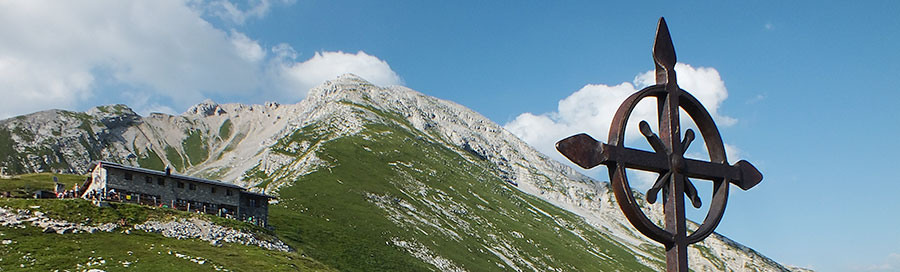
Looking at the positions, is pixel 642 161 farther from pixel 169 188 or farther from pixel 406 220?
pixel 406 220

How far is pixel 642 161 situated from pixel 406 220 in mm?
114099

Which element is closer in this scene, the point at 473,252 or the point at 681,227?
the point at 681,227

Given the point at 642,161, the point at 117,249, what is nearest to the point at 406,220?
the point at 117,249

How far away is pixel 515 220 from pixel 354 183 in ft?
171

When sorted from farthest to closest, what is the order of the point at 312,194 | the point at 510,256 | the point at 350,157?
the point at 350,157 → the point at 510,256 → the point at 312,194

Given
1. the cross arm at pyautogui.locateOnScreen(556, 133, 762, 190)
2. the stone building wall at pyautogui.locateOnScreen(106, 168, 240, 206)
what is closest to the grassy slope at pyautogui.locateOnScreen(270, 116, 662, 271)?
the stone building wall at pyautogui.locateOnScreen(106, 168, 240, 206)

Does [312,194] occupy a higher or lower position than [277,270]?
higher

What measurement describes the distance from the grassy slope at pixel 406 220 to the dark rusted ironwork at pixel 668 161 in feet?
237

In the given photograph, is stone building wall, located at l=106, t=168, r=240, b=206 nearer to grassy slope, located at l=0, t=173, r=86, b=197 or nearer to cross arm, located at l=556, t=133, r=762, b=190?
grassy slope, located at l=0, t=173, r=86, b=197

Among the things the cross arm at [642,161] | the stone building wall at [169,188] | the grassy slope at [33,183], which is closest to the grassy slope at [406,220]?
the stone building wall at [169,188]

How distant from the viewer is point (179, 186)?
77.8 meters

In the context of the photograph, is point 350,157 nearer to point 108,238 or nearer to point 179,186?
point 179,186


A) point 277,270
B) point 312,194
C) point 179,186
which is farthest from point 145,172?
point 312,194

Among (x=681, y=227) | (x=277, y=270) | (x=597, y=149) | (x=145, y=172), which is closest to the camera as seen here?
(x=597, y=149)
